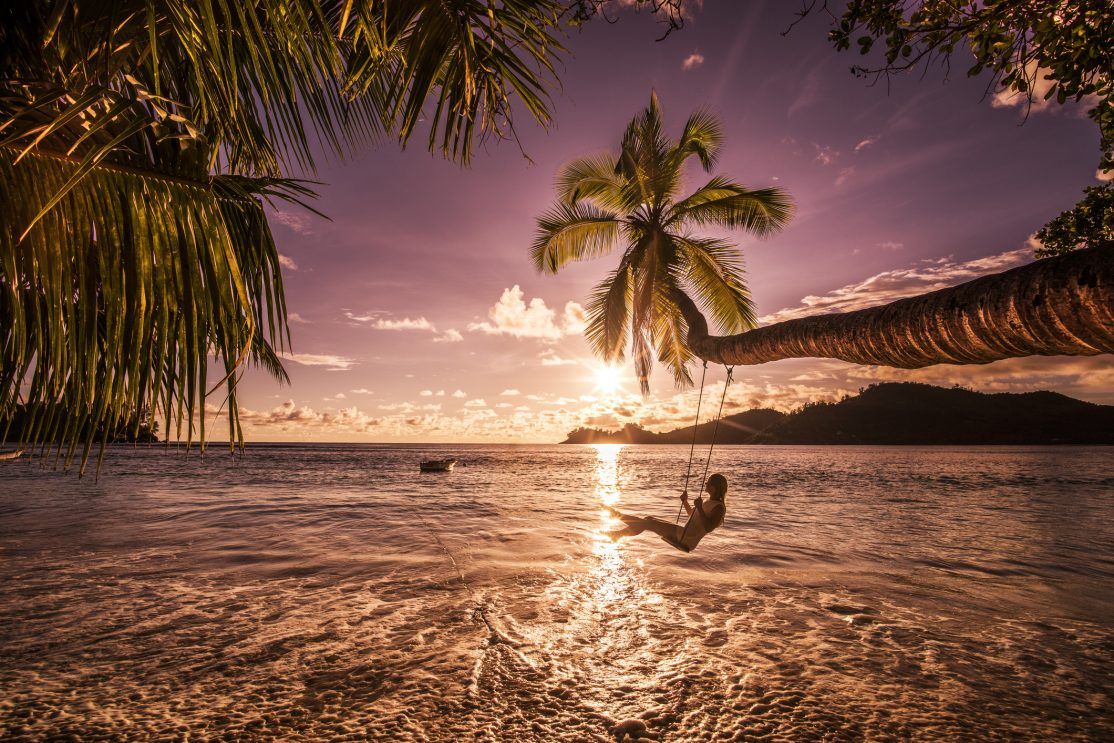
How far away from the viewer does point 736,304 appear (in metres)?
9.03

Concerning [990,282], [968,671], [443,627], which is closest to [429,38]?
[990,282]

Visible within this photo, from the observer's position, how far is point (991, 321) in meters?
1.94

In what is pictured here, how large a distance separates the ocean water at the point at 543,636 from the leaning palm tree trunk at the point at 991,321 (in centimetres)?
216

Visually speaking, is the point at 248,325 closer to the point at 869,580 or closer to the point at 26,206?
the point at 26,206

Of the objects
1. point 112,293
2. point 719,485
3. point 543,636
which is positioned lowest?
point 543,636

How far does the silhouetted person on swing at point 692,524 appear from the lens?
4.94m

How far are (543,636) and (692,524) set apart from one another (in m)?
2.01

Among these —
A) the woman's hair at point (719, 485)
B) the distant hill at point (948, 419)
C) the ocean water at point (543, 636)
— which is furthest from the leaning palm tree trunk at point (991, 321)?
the distant hill at point (948, 419)

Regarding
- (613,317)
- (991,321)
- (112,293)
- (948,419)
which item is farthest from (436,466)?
(948,419)

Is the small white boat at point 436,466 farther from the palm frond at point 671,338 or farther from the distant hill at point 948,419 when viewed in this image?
the distant hill at point 948,419

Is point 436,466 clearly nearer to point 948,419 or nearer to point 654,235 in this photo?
point 654,235

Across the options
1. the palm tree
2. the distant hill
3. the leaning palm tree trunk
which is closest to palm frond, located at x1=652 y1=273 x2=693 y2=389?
the palm tree

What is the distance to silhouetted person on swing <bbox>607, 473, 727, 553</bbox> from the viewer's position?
4.94 metres

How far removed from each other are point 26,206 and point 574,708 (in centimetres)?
344
